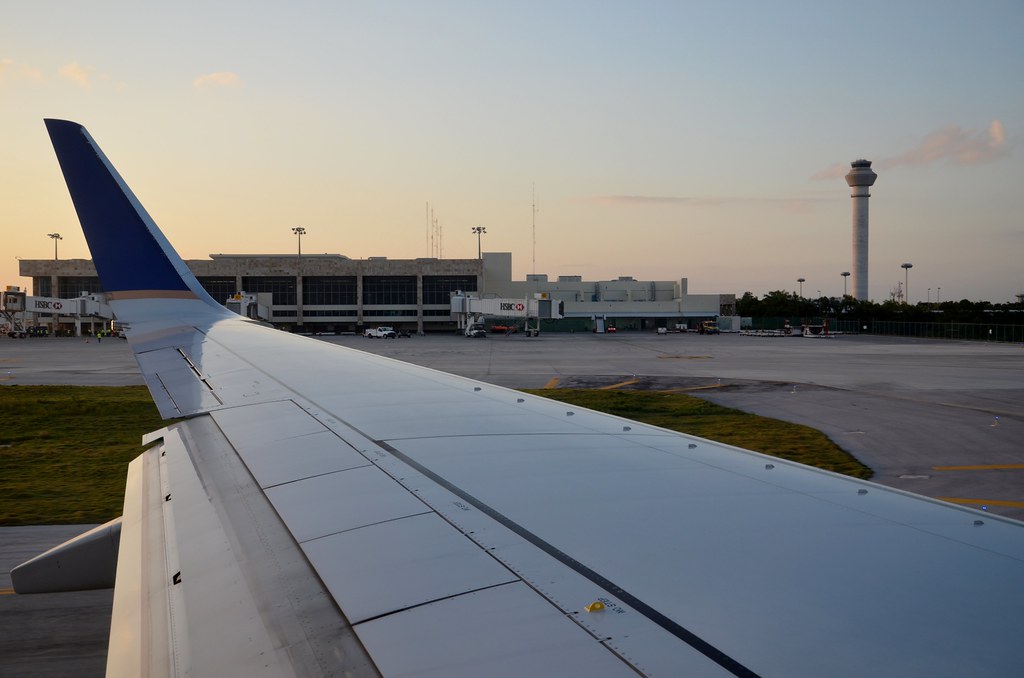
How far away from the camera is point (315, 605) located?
7.39 ft

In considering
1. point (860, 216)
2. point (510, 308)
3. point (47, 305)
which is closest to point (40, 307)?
point (47, 305)

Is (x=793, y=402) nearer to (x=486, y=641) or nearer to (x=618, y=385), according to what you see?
(x=618, y=385)

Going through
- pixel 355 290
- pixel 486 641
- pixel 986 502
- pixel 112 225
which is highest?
pixel 355 290

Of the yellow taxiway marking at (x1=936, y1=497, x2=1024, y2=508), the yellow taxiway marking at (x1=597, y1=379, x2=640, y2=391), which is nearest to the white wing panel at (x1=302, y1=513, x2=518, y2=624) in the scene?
the yellow taxiway marking at (x1=936, y1=497, x2=1024, y2=508)

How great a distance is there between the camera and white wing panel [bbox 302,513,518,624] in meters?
2.18

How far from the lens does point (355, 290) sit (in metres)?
104

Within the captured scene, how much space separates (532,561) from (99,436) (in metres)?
18.0

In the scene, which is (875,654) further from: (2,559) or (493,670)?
(2,559)

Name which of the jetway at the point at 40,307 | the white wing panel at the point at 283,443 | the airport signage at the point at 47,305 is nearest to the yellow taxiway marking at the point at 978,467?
the white wing panel at the point at 283,443

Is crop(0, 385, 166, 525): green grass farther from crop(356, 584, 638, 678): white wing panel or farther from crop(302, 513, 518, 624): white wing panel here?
crop(356, 584, 638, 678): white wing panel

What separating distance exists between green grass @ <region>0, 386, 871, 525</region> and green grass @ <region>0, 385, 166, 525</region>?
2 cm

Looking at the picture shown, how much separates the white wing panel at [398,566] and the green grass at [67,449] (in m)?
9.45

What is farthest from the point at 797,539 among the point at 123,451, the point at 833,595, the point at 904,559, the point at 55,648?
Result: the point at 123,451

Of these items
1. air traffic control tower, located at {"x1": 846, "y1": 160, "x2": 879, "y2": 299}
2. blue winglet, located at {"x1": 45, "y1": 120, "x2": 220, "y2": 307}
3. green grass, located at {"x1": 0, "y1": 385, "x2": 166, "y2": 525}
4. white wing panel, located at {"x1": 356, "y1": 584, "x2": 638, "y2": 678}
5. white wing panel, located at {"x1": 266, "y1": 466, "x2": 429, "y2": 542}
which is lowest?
green grass, located at {"x1": 0, "y1": 385, "x2": 166, "y2": 525}
